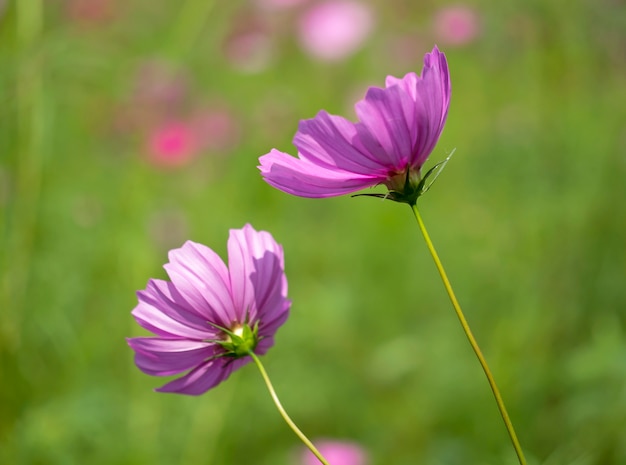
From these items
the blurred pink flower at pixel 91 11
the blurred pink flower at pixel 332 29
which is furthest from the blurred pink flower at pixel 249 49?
the blurred pink flower at pixel 91 11

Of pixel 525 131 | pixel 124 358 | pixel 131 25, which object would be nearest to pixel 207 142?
pixel 124 358

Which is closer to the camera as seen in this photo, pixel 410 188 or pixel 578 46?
pixel 410 188

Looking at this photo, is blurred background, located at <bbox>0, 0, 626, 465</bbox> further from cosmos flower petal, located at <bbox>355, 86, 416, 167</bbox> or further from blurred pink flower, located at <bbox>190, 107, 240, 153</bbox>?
cosmos flower petal, located at <bbox>355, 86, 416, 167</bbox>

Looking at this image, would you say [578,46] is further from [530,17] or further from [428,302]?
[428,302]

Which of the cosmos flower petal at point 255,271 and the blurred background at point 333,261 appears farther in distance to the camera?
the blurred background at point 333,261

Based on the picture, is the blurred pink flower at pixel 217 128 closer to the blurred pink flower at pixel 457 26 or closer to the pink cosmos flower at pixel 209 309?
the blurred pink flower at pixel 457 26

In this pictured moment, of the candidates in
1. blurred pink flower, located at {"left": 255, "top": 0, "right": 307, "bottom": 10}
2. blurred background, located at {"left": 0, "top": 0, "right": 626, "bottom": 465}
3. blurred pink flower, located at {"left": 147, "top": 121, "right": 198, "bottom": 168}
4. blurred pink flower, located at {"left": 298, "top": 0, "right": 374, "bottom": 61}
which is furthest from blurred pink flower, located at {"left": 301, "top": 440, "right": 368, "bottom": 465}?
blurred pink flower, located at {"left": 298, "top": 0, "right": 374, "bottom": 61}
